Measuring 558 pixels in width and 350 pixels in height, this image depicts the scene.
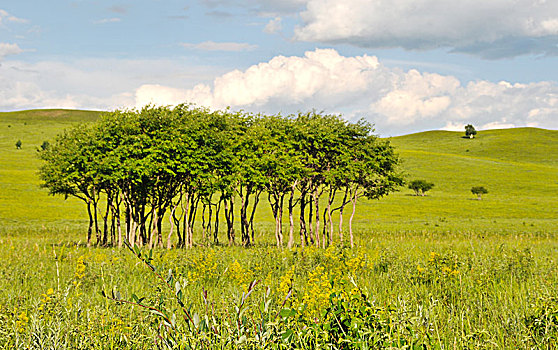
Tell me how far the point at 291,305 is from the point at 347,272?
6.26 meters

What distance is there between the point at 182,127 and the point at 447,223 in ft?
124

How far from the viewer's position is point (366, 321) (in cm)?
433

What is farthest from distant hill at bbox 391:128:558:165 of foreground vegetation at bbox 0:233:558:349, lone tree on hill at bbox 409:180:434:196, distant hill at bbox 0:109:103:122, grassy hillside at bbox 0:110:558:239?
foreground vegetation at bbox 0:233:558:349

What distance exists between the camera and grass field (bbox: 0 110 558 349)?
448cm

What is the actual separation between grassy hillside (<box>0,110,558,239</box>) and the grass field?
415 mm

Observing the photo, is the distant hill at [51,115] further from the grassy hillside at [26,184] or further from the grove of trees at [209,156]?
the grove of trees at [209,156]

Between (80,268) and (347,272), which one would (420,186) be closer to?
(347,272)

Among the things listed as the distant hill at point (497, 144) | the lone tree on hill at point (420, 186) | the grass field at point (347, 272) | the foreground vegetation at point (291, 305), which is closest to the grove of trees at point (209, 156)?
the grass field at point (347, 272)

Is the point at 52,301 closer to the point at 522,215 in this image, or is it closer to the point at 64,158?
the point at 64,158

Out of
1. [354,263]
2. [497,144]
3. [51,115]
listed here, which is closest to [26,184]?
[354,263]

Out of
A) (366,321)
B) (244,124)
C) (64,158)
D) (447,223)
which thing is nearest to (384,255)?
(366,321)

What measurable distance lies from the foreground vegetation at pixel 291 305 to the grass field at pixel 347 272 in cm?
4

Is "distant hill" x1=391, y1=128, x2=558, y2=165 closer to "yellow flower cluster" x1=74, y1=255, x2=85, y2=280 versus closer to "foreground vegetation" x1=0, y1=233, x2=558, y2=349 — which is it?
"foreground vegetation" x1=0, y1=233, x2=558, y2=349

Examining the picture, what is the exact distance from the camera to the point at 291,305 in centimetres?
536
